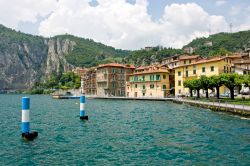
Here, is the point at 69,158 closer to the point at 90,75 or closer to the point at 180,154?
the point at 180,154

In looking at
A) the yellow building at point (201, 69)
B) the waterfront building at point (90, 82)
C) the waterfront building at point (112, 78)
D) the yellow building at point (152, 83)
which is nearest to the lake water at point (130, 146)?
the yellow building at point (201, 69)

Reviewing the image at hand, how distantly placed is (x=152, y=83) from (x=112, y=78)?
24.3m

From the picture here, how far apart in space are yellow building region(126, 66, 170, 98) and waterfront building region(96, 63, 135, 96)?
1311 cm

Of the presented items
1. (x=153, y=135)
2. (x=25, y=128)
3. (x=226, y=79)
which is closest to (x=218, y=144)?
(x=153, y=135)

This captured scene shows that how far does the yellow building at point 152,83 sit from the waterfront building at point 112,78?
43.0 ft

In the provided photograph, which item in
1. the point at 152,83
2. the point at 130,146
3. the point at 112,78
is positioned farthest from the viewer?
the point at 112,78

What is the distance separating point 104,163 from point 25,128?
9879mm

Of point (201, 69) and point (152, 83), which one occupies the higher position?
point (201, 69)

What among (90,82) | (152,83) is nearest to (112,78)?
(152,83)

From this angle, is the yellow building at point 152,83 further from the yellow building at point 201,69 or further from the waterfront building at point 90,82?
the waterfront building at point 90,82

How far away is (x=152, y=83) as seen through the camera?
9731 centimetres

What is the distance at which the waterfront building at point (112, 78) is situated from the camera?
116 metres

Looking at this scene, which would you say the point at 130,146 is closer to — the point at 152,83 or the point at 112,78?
the point at 152,83

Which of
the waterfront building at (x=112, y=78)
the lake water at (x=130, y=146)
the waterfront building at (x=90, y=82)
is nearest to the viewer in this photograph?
the lake water at (x=130, y=146)
